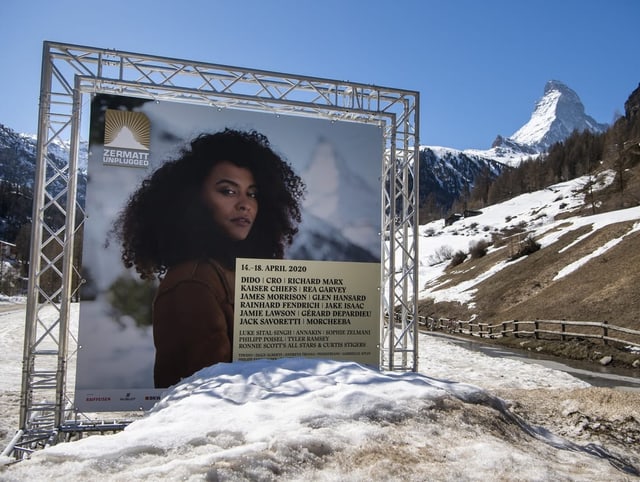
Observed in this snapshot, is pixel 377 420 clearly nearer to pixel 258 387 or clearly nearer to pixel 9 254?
pixel 258 387

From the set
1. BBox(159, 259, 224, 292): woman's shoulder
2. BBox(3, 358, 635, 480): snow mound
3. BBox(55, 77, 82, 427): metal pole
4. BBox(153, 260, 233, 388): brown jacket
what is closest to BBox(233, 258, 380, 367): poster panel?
BBox(153, 260, 233, 388): brown jacket

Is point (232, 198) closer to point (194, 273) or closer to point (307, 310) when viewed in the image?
point (194, 273)

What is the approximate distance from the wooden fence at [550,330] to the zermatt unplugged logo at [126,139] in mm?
15482

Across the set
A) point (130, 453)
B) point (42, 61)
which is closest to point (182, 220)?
point (42, 61)

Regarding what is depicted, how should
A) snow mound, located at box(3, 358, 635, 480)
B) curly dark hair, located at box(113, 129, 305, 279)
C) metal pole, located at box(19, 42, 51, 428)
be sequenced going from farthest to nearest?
curly dark hair, located at box(113, 129, 305, 279)
metal pole, located at box(19, 42, 51, 428)
snow mound, located at box(3, 358, 635, 480)

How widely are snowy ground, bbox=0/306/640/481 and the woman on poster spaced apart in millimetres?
1539

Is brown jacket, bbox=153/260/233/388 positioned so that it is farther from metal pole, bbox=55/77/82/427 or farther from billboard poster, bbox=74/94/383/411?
metal pole, bbox=55/77/82/427

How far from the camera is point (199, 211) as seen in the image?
8961 millimetres

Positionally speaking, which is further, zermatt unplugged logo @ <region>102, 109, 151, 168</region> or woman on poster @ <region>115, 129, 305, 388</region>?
woman on poster @ <region>115, 129, 305, 388</region>

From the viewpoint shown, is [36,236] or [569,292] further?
[569,292]

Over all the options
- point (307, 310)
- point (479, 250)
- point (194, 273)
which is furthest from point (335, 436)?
point (479, 250)

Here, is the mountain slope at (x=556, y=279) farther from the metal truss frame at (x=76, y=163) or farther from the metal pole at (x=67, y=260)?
the metal pole at (x=67, y=260)

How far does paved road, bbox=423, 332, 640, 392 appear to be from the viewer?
1212cm

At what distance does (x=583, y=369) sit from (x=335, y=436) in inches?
492
